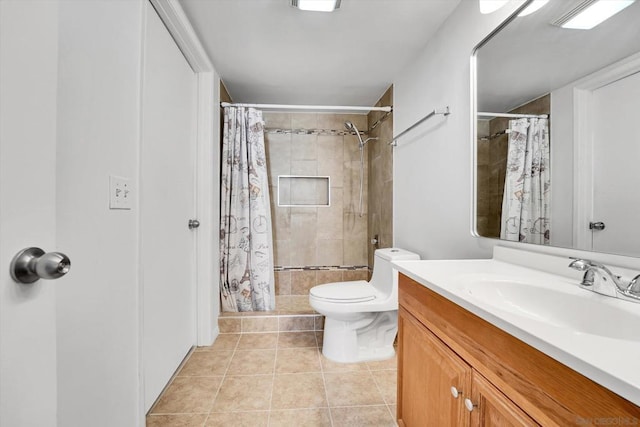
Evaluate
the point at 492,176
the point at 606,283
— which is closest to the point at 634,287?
the point at 606,283

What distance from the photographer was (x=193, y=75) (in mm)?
1960

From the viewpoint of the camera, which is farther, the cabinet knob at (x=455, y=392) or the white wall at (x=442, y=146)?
the white wall at (x=442, y=146)

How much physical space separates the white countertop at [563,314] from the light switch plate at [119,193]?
104 centimetres

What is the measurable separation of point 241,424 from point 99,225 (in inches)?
42.4

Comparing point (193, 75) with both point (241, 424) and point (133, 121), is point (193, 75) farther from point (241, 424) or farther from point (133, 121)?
point (241, 424)

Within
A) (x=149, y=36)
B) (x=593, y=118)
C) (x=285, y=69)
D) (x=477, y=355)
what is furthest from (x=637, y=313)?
(x=285, y=69)

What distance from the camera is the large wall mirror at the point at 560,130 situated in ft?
2.57

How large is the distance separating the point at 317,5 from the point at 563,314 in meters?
1.66

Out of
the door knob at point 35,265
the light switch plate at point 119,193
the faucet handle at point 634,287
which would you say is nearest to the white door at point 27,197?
the door knob at point 35,265

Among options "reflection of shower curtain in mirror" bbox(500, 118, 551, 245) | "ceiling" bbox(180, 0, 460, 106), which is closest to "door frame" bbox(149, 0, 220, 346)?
"ceiling" bbox(180, 0, 460, 106)

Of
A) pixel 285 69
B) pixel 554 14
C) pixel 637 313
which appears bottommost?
pixel 637 313

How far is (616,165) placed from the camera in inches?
31.6

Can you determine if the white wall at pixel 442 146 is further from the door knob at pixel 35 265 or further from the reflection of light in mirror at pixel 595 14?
the door knob at pixel 35 265

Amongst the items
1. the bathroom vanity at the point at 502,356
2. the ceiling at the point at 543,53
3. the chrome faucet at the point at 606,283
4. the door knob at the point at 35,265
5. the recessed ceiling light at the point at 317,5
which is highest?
the recessed ceiling light at the point at 317,5
